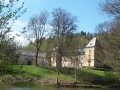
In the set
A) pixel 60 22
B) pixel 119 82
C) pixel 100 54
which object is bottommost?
pixel 119 82

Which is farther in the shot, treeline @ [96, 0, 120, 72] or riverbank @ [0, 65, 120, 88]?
riverbank @ [0, 65, 120, 88]

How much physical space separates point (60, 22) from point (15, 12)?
201 ft

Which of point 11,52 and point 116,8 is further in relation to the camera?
point 116,8

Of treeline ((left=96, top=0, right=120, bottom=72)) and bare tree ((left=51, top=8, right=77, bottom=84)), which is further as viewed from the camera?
bare tree ((left=51, top=8, right=77, bottom=84))

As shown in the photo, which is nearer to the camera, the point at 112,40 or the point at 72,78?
the point at 112,40

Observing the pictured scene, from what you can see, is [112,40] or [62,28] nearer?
[112,40]

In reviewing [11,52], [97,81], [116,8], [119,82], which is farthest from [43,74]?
[11,52]

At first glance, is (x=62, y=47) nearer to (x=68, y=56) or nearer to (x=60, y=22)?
(x=68, y=56)

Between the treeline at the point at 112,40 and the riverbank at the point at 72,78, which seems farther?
the riverbank at the point at 72,78

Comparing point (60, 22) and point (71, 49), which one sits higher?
point (60, 22)

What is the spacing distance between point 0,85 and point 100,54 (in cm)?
4847

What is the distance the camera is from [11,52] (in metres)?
10.9

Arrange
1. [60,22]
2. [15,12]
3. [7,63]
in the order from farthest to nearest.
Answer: [60,22], [15,12], [7,63]

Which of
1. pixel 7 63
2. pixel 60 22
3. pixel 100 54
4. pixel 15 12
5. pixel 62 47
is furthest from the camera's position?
pixel 60 22
